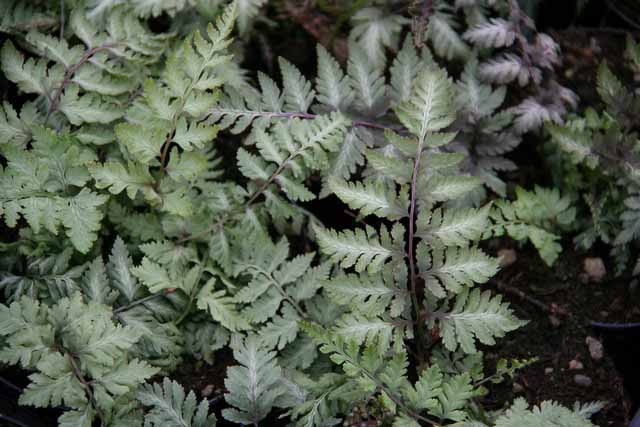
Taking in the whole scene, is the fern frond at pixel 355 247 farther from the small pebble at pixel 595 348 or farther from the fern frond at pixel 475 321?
the small pebble at pixel 595 348

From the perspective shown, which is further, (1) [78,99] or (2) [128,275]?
(1) [78,99]

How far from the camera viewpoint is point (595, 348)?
6.70 feet

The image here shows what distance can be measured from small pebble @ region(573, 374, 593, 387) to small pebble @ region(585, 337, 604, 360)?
3.3 inches

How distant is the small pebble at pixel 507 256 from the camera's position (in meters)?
2.29

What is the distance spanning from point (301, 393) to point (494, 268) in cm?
62

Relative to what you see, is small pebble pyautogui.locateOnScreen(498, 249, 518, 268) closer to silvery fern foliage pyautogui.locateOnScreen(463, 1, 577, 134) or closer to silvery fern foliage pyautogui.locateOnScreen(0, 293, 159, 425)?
silvery fern foliage pyautogui.locateOnScreen(463, 1, 577, 134)

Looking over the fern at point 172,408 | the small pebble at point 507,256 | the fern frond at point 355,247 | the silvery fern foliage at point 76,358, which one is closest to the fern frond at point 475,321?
the fern frond at point 355,247

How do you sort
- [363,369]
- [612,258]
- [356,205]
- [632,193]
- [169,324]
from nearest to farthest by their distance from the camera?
[363,369] → [356,205] → [169,324] → [632,193] → [612,258]

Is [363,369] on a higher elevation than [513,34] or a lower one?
lower

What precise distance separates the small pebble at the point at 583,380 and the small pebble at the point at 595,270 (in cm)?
38

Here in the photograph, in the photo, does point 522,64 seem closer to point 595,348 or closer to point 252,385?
point 595,348

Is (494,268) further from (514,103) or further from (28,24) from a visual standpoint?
(28,24)

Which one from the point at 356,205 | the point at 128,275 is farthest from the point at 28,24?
the point at 356,205

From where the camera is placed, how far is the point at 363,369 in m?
1.65
